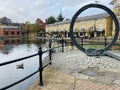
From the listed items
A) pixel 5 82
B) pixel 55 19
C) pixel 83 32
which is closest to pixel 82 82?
pixel 5 82

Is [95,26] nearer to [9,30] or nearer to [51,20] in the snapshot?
[51,20]

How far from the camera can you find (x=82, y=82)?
496 cm

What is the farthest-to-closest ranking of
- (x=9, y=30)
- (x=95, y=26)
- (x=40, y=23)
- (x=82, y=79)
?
(x=40, y=23), (x=9, y=30), (x=95, y=26), (x=82, y=79)

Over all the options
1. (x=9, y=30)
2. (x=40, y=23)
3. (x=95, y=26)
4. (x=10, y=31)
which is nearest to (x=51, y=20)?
(x=40, y=23)

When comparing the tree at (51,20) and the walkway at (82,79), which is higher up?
the tree at (51,20)

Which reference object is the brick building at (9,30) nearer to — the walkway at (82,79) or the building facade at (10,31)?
the building facade at (10,31)

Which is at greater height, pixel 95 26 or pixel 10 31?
pixel 95 26

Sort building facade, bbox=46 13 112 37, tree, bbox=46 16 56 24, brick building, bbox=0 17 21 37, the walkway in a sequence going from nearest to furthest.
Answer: the walkway < building facade, bbox=46 13 112 37 < brick building, bbox=0 17 21 37 < tree, bbox=46 16 56 24

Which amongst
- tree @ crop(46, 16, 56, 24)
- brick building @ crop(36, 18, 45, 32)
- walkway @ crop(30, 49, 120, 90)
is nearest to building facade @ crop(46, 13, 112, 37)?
brick building @ crop(36, 18, 45, 32)

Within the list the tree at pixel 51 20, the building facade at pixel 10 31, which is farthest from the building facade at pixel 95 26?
the building facade at pixel 10 31

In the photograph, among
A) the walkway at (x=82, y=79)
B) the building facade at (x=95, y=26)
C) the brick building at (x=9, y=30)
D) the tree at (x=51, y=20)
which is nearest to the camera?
the walkway at (x=82, y=79)

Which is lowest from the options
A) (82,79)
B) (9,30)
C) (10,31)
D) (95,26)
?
(82,79)

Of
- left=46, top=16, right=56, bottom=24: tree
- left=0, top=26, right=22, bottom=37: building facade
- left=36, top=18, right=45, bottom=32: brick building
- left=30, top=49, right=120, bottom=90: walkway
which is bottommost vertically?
left=30, top=49, right=120, bottom=90: walkway

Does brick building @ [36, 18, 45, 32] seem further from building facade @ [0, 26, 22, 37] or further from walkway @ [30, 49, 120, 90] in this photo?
walkway @ [30, 49, 120, 90]
